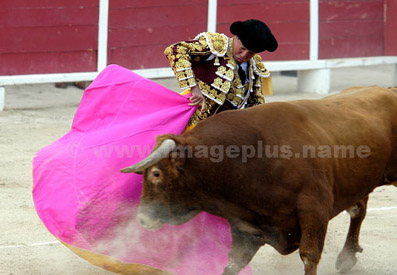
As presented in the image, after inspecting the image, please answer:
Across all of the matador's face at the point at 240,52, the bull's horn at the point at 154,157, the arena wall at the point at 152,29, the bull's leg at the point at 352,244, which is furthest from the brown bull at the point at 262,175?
the arena wall at the point at 152,29

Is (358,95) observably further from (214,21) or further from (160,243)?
(214,21)

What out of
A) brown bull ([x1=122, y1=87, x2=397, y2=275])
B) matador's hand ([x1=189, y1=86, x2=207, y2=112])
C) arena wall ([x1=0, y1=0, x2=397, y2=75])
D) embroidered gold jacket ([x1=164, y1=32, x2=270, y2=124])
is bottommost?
brown bull ([x1=122, y1=87, x2=397, y2=275])

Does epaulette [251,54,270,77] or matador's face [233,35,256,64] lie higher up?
matador's face [233,35,256,64]

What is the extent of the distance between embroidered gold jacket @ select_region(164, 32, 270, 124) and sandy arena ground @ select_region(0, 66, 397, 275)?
2.77 feet

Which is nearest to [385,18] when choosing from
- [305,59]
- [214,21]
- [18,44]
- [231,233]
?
[305,59]

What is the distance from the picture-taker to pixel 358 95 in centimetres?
356

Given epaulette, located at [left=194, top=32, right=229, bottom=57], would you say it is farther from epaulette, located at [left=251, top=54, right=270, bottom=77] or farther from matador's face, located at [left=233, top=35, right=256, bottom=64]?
epaulette, located at [left=251, top=54, right=270, bottom=77]

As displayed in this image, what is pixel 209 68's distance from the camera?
345 centimetres

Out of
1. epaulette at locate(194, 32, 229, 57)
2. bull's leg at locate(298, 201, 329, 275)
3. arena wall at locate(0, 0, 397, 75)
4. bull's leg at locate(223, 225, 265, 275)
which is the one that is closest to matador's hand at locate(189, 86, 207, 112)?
epaulette at locate(194, 32, 229, 57)

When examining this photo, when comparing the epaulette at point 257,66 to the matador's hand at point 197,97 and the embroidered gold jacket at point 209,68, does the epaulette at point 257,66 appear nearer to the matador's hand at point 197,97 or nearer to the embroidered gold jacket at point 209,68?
the embroidered gold jacket at point 209,68

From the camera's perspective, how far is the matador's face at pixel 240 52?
11.0 feet

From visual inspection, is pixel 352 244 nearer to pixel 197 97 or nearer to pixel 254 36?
pixel 197 97

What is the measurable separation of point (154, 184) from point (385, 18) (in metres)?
6.91

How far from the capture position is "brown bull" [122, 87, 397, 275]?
9.45 feet
